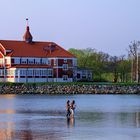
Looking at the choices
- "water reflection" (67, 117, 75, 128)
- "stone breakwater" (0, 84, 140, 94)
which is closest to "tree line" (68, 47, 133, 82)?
"stone breakwater" (0, 84, 140, 94)

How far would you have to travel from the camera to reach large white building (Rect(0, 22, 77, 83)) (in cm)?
11819

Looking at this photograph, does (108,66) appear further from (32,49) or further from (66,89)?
(66,89)

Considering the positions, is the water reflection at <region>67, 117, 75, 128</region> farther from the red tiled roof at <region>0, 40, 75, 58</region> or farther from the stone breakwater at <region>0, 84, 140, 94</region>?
the red tiled roof at <region>0, 40, 75, 58</region>

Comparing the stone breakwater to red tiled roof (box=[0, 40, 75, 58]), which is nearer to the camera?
the stone breakwater

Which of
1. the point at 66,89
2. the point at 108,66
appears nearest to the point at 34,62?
the point at 66,89

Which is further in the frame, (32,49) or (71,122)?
(32,49)

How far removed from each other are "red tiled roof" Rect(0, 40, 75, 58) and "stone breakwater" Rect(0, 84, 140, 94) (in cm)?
1246

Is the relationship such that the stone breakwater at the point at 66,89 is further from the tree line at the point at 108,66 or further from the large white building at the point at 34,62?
the tree line at the point at 108,66

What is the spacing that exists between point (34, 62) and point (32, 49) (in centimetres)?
328

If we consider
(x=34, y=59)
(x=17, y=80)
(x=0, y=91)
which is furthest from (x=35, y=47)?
(x=0, y=91)

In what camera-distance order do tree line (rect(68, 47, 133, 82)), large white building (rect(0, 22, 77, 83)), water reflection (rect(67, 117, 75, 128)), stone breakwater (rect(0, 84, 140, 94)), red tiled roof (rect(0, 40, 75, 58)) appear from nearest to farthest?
water reflection (rect(67, 117, 75, 128)) → stone breakwater (rect(0, 84, 140, 94)) → large white building (rect(0, 22, 77, 83)) → red tiled roof (rect(0, 40, 75, 58)) → tree line (rect(68, 47, 133, 82))

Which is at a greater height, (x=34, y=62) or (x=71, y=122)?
(x=34, y=62)

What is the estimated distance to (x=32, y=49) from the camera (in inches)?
4887

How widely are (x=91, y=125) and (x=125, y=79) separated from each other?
360 feet
